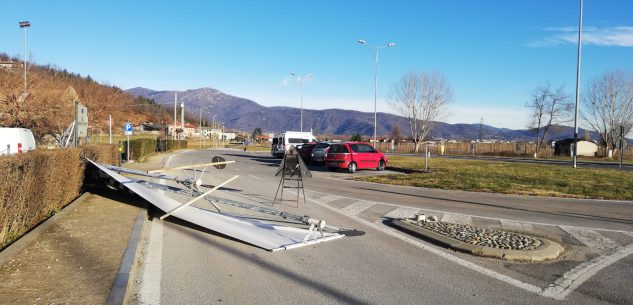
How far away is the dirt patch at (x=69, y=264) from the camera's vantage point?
191 inches

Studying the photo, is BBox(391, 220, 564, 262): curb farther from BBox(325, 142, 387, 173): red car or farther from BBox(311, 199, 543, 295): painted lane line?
BBox(325, 142, 387, 173): red car

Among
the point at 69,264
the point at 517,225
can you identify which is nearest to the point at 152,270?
the point at 69,264

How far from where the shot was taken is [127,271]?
5574 millimetres

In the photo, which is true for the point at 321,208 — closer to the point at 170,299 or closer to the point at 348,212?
the point at 348,212

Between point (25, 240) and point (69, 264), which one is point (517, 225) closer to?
point (69, 264)

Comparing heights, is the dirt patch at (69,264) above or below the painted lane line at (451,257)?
above

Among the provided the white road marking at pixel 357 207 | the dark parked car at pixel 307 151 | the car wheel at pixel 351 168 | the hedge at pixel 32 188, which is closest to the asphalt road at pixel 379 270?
the white road marking at pixel 357 207

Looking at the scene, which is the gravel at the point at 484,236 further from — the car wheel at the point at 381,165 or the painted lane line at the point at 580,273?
the car wheel at the point at 381,165

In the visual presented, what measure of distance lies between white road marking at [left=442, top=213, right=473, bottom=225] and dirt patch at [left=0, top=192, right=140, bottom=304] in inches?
245

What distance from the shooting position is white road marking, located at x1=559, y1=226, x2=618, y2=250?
26.5ft

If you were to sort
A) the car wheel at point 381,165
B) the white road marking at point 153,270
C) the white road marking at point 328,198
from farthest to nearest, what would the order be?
1. the car wheel at point 381,165
2. the white road marking at point 328,198
3. the white road marking at point 153,270

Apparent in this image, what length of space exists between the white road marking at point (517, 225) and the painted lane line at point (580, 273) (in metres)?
1.90

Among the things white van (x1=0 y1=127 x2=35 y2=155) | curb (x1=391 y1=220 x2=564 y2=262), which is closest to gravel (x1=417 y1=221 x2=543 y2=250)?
curb (x1=391 y1=220 x2=564 y2=262)

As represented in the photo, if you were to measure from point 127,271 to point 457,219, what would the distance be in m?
7.14
